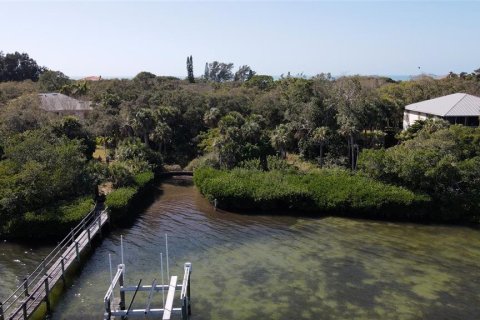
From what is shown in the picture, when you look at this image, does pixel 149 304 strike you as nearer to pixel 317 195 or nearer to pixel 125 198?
pixel 125 198

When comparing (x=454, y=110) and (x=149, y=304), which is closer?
(x=149, y=304)

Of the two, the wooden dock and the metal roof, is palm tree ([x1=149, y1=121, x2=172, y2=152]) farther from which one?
the metal roof

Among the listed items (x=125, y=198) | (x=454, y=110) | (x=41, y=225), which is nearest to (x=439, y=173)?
(x=454, y=110)

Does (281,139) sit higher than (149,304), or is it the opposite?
(281,139)

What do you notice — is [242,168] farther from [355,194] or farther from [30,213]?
[30,213]

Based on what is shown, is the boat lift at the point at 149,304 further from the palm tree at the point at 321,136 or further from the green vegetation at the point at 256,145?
the palm tree at the point at 321,136

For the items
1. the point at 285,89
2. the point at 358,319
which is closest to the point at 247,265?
the point at 358,319

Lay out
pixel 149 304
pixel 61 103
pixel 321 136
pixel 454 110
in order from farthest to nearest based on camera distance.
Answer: pixel 61 103, pixel 454 110, pixel 321 136, pixel 149 304

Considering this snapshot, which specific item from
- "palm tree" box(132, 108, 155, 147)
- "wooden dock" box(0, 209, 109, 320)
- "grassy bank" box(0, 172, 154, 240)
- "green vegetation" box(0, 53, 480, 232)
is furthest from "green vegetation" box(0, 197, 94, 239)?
"palm tree" box(132, 108, 155, 147)
